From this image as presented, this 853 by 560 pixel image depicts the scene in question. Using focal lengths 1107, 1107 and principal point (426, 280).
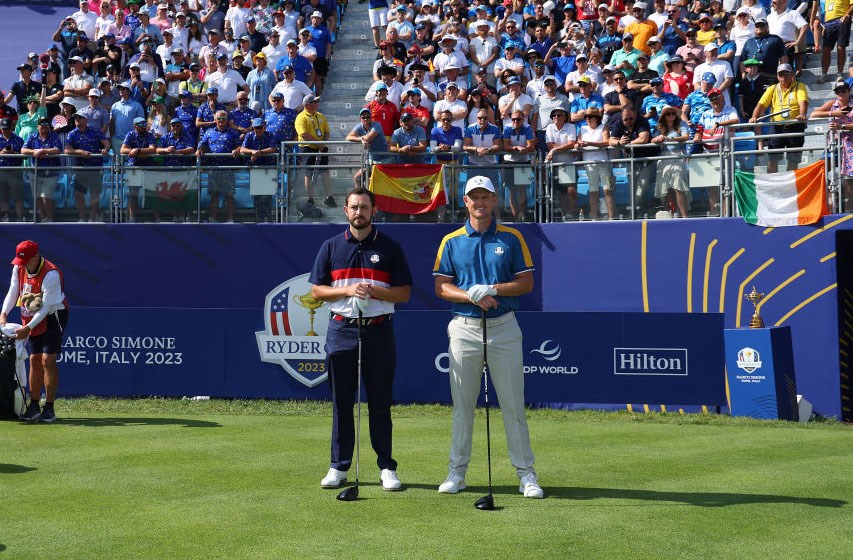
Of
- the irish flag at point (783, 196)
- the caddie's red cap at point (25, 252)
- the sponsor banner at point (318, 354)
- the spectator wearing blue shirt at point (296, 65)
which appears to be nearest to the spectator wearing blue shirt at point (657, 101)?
the irish flag at point (783, 196)

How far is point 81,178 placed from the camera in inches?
735

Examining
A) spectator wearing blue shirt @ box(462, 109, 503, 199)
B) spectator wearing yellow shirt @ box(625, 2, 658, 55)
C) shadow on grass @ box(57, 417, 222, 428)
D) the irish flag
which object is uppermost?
spectator wearing yellow shirt @ box(625, 2, 658, 55)

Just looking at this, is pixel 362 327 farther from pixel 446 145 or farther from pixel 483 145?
→ pixel 483 145

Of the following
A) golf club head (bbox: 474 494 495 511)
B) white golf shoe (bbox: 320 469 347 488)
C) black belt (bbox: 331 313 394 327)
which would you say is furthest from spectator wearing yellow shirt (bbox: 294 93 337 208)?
golf club head (bbox: 474 494 495 511)

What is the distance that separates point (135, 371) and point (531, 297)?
650 centimetres

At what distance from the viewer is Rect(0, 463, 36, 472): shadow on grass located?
9875mm

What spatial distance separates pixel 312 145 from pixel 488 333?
10.5m

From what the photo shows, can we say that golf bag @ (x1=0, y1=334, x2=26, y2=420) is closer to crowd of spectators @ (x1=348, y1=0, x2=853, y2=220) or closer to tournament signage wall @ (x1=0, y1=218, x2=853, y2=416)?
tournament signage wall @ (x1=0, y1=218, x2=853, y2=416)

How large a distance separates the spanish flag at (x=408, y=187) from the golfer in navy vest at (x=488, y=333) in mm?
9231

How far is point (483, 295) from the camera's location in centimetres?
833

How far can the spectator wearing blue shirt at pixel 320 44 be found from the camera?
2295 cm

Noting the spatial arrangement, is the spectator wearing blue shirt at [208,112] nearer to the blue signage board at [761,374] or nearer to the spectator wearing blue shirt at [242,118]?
the spectator wearing blue shirt at [242,118]

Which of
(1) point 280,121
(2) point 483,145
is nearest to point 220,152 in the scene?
(1) point 280,121

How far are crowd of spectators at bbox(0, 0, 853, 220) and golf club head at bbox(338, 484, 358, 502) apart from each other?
986 cm
